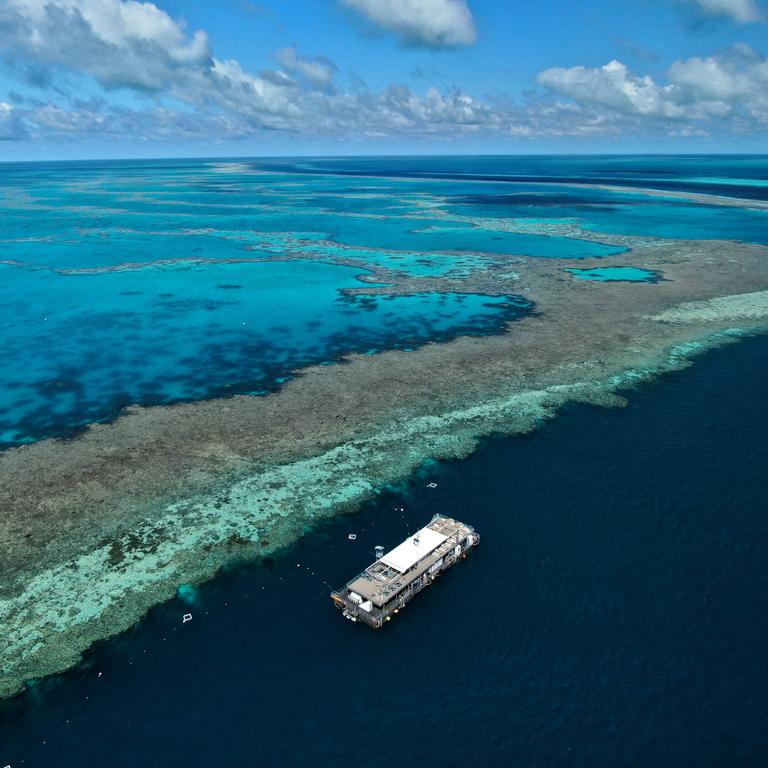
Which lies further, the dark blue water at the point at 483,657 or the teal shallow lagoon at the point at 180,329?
the teal shallow lagoon at the point at 180,329

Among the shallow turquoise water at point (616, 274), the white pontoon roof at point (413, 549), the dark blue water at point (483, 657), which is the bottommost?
the dark blue water at point (483, 657)

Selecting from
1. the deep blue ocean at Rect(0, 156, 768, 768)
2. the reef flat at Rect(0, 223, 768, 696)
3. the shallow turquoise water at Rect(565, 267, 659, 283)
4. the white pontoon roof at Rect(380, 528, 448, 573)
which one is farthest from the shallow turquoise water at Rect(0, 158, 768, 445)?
the white pontoon roof at Rect(380, 528, 448, 573)

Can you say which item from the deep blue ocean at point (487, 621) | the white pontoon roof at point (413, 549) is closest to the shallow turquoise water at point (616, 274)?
the deep blue ocean at point (487, 621)

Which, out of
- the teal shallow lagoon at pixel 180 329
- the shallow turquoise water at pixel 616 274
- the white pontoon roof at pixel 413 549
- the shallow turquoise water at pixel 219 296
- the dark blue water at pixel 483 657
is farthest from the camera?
the shallow turquoise water at pixel 616 274

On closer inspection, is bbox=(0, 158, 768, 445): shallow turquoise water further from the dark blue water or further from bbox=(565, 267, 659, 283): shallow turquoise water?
the dark blue water

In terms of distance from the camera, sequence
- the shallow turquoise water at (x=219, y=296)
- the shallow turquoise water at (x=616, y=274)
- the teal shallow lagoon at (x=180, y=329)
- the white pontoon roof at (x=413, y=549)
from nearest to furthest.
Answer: the white pontoon roof at (x=413, y=549)
the teal shallow lagoon at (x=180, y=329)
the shallow turquoise water at (x=219, y=296)
the shallow turquoise water at (x=616, y=274)

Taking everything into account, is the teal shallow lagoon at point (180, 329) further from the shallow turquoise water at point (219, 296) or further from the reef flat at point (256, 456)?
the reef flat at point (256, 456)

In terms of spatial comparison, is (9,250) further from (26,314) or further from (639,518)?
(639,518)
